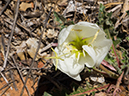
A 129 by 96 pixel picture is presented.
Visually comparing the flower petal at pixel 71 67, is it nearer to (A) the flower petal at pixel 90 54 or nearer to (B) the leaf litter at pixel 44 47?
(A) the flower petal at pixel 90 54

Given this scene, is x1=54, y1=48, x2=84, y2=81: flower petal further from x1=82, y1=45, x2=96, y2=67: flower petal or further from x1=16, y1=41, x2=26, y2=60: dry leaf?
x1=16, y1=41, x2=26, y2=60: dry leaf

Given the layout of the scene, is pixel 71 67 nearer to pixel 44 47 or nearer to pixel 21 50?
pixel 44 47

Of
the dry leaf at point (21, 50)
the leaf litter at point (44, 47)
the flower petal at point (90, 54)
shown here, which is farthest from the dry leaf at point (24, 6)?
the flower petal at point (90, 54)

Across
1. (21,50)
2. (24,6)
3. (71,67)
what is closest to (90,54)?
(71,67)

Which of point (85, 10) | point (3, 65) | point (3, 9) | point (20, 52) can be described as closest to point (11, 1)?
point (3, 9)

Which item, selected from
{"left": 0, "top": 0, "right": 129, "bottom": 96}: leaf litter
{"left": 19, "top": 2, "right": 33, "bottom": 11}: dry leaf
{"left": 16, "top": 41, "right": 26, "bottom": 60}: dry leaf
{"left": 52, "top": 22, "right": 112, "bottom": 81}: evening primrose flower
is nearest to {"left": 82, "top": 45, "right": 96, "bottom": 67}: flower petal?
{"left": 52, "top": 22, "right": 112, "bottom": 81}: evening primrose flower

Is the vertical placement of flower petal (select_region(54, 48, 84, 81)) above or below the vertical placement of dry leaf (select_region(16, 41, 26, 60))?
above
